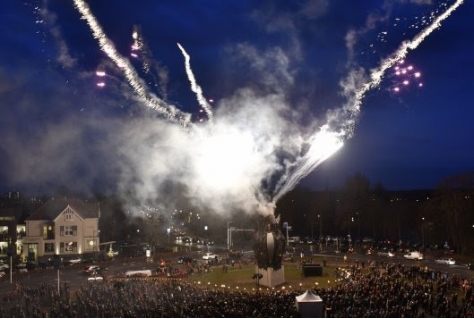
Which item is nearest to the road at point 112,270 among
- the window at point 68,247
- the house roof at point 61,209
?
the window at point 68,247

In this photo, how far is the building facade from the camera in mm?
61438

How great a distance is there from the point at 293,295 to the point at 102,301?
33.8 feet

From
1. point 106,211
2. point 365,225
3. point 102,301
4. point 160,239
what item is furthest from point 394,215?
point 102,301

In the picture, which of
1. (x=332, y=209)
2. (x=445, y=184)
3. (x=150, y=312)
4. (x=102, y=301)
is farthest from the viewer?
(x=332, y=209)

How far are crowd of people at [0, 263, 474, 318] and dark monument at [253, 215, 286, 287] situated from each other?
681cm

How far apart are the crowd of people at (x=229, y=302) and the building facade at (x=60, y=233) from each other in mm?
29935

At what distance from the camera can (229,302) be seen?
23.0 meters

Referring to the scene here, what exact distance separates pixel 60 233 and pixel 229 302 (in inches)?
1763

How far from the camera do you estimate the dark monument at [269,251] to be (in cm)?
3650

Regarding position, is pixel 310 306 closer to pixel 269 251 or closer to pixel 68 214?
pixel 269 251

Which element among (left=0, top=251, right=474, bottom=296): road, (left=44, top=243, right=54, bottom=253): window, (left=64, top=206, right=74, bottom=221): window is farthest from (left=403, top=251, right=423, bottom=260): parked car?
(left=44, top=243, right=54, bottom=253): window

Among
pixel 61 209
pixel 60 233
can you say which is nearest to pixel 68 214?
pixel 61 209

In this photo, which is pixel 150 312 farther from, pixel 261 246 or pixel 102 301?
pixel 261 246

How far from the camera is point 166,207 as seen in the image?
99438mm
